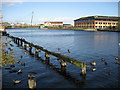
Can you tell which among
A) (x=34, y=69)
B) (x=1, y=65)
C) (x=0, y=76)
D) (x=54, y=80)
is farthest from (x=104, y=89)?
(x=1, y=65)

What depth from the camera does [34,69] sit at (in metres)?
25.3

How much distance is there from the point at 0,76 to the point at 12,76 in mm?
1905

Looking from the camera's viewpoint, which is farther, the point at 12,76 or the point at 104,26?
the point at 104,26

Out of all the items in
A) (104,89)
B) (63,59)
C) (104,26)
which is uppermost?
(104,26)

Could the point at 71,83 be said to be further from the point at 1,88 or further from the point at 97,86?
the point at 1,88

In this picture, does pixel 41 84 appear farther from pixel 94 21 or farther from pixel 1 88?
pixel 94 21

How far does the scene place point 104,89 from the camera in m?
17.5

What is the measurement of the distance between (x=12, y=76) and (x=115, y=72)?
17.5 m

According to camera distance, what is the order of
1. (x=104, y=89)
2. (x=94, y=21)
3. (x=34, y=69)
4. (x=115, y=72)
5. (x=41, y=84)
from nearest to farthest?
(x=104, y=89) < (x=41, y=84) < (x=115, y=72) < (x=34, y=69) < (x=94, y=21)

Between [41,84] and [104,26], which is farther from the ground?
[104,26]

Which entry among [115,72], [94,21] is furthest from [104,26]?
[115,72]

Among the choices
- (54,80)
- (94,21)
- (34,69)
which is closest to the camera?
(54,80)

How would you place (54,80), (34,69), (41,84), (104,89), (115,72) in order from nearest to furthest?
(104,89) → (41,84) → (54,80) → (115,72) → (34,69)

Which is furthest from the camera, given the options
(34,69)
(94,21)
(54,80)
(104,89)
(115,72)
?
(94,21)
